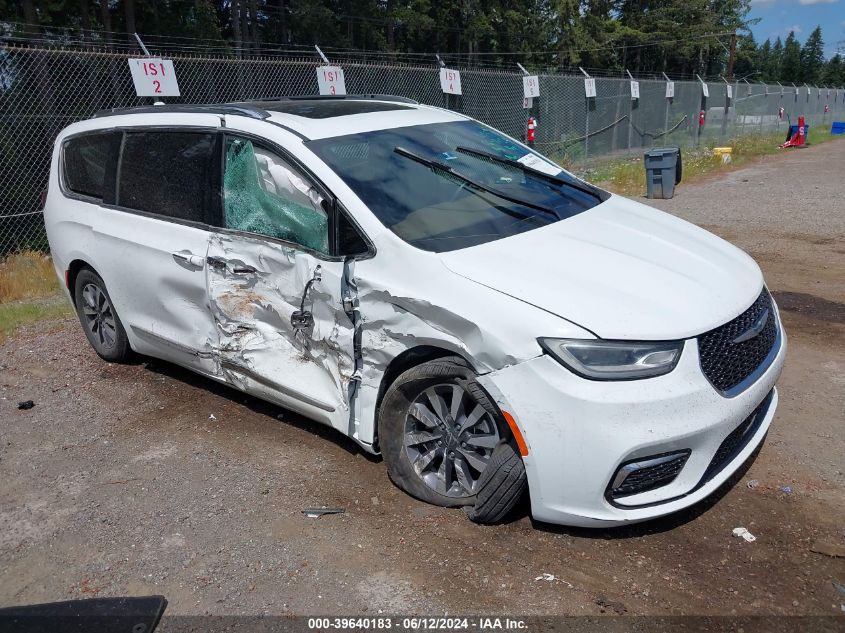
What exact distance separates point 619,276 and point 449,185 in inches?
44.8

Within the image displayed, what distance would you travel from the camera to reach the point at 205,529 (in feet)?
11.4

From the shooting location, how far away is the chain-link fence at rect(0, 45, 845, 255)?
34.0 ft

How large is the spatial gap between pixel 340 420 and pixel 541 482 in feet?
3.89

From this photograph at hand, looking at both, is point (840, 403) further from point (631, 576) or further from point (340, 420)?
point (340, 420)

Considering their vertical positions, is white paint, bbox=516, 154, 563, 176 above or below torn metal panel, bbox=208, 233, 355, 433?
above

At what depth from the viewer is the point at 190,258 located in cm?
422

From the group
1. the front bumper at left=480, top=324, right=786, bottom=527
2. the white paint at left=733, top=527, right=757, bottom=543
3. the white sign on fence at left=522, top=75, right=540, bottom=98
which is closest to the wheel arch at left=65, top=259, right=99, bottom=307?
the front bumper at left=480, top=324, right=786, bottom=527

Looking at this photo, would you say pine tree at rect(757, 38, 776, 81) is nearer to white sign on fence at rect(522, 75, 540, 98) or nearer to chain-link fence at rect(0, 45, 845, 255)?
chain-link fence at rect(0, 45, 845, 255)

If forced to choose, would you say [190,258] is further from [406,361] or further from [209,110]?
[406,361]

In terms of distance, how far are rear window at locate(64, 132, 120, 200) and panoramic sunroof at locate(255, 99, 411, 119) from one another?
1.15 metres

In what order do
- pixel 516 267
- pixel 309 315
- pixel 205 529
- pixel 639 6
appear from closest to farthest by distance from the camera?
pixel 516 267
pixel 205 529
pixel 309 315
pixel 639 6

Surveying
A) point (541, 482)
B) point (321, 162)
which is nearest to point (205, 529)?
point (541, 482)

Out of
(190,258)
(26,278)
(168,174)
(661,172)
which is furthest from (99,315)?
(661,172)

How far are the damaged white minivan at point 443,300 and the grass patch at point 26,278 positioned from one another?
370 centimetres
